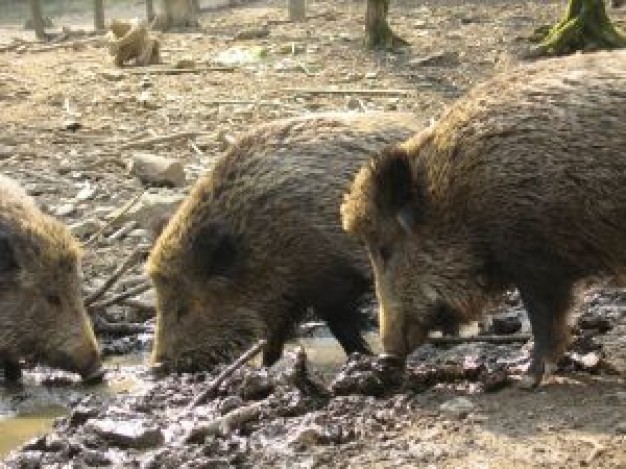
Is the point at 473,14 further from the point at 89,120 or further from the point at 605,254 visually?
the point at 605,254

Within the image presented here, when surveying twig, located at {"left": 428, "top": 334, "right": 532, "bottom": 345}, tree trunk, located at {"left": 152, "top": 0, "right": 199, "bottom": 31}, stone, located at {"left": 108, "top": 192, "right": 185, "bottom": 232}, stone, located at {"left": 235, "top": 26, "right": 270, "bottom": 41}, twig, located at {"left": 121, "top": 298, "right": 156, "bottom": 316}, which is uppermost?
twig, located at {"left": 428, "top": 334, "right": 532, "bottom": 345}

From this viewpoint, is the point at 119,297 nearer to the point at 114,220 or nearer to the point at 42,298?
the point at 42,298

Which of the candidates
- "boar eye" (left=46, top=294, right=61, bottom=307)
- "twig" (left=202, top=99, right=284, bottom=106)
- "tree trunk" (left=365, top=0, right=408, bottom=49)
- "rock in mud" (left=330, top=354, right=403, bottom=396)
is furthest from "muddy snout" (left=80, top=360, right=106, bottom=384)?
"tree trunk" (left=365, top=0, right=408, bottom=49)

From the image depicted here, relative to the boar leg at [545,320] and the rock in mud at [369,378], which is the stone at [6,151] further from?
the boar leg at [545,320]

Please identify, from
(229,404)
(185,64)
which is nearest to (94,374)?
(229,404)

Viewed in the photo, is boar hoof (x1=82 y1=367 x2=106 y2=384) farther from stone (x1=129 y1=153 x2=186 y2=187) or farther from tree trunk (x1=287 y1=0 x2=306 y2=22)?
tree trunk (x1=287 y1=0 x2=306 y2=22)

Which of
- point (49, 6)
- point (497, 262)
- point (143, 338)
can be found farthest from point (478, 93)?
point (49, 6)

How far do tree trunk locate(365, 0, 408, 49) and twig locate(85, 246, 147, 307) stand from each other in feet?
29.1

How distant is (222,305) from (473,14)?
1444 centimetres

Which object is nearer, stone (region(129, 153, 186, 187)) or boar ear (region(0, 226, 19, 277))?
boar ear (region(0, 226, 19, 277))

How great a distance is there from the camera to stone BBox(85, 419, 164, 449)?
5.91 meters

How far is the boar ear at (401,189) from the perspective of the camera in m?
6.29

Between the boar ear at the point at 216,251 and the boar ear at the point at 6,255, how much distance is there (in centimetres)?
110

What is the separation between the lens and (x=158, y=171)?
11.3 metres
